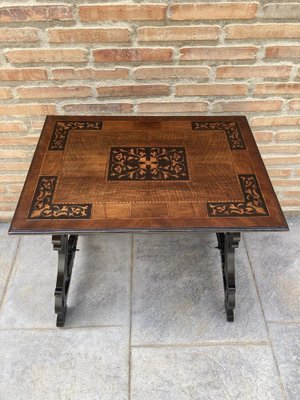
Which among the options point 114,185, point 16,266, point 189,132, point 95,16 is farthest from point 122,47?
point 16,266

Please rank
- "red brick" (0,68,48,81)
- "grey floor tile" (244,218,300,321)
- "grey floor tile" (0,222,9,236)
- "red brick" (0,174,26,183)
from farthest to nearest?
"grey floor tile" (0,222,9,236)
"red brick" (0,174,26,183)
"grey floor tile" (244,218,300,321)
"red brick" (0,68,48,81)

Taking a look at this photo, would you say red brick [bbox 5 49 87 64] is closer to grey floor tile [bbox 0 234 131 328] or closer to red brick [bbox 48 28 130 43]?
red brick [bbox 48 28 130 43]

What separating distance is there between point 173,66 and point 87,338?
1.31 m

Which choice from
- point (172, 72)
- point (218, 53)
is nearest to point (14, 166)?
point (172, 72)

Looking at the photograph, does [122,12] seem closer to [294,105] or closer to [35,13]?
[35,13]

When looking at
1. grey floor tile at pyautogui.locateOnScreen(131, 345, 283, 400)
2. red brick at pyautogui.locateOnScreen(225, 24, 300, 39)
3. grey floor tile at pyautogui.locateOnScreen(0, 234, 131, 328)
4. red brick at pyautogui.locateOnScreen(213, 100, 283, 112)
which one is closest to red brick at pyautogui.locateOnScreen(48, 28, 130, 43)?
red brick at pyautogui.locateOnScreen(225, 24, 300, 39)

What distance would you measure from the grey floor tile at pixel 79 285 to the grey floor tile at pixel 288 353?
693mm

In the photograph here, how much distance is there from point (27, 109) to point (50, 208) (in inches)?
28.4

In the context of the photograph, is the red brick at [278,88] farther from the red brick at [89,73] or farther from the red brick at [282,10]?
the red brick at [89,73]

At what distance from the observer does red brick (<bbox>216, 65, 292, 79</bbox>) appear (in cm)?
182

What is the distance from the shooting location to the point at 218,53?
177 centimetres

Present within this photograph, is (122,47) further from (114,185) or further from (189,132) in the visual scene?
(114,185)

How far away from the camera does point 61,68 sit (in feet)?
5.87

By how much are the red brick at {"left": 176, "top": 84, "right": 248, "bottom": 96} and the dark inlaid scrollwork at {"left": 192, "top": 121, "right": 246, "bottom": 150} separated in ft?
0.57
